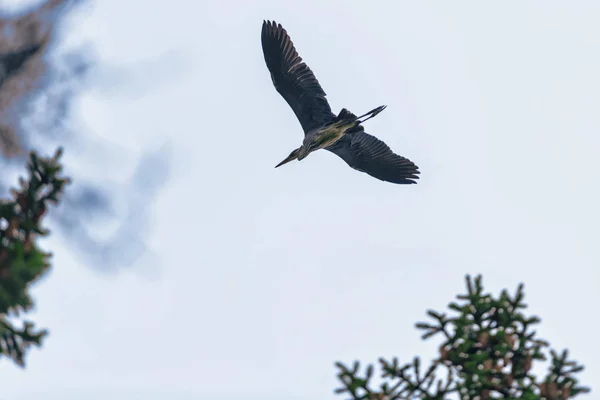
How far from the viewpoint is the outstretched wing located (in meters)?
18.0

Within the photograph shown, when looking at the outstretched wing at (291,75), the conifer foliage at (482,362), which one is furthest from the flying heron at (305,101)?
the conifer foliage at (482,362)

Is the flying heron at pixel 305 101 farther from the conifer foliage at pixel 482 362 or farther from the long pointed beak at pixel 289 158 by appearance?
the conifer foliage at pixel 482 362

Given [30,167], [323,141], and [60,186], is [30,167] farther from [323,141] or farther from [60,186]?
[323,141]

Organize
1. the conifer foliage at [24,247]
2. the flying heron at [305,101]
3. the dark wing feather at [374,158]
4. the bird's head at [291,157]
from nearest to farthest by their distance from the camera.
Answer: the conifer foliage at [24,247]
the flying heron at [305,101]
the bird's head at [291,157]
the dark wing feather at [374,158]

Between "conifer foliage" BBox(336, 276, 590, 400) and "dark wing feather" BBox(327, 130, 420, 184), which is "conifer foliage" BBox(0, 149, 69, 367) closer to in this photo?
"conifer foliage" BBox(336, 276, 590, 400)

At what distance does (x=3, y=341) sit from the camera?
7859 millimetres

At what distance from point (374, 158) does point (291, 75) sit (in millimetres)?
2821

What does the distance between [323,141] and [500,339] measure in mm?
9740

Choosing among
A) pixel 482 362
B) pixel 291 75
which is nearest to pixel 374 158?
pixel 291 75

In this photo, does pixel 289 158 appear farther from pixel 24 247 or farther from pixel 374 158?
pixel 24 247

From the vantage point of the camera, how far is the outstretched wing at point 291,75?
1795 cm

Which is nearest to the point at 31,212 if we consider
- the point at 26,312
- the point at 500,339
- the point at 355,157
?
the point at 26,312

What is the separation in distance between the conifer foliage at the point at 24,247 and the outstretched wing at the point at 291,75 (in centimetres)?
1001

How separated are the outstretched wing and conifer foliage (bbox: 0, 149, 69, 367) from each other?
32.8ft
